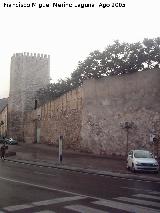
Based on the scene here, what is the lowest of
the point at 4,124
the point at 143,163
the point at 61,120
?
the point at 143,163

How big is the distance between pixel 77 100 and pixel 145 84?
11265 mm

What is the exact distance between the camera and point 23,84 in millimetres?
65625

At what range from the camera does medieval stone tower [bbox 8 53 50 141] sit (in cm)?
6562

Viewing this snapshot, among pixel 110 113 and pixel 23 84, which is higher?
pixel 23 84

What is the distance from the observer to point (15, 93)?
66.9m

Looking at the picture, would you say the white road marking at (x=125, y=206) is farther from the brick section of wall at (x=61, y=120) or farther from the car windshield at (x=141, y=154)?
the brick section of wall at (x=61, y=120)

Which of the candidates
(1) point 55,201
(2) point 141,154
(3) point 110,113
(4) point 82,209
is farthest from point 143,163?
(3) point 110,113

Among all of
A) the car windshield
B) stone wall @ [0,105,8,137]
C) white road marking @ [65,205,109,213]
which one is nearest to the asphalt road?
white road marking @ [65,205,109,213]

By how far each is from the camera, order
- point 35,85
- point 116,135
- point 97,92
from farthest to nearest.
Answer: point 35,85 < point 97,92 < point 116,135

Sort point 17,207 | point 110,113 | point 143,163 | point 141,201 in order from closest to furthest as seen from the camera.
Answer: point 17,207 < point 141,201 < point 143,163 < point 110,113

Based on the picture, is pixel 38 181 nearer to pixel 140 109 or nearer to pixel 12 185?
pixel 12 185

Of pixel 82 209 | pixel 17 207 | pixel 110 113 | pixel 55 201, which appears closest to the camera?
pixel 82 209

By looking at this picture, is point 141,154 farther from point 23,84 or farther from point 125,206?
point 23,84

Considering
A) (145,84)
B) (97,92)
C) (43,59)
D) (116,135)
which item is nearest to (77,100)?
(97,92)
